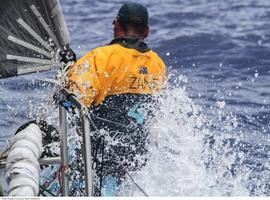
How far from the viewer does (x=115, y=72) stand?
6.10 m

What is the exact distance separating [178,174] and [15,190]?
2915mm

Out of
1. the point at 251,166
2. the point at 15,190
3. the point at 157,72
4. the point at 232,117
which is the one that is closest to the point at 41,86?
the point at 232,117

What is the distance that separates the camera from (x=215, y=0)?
1695 centimetres

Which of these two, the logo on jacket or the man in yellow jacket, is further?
the logo on jacket

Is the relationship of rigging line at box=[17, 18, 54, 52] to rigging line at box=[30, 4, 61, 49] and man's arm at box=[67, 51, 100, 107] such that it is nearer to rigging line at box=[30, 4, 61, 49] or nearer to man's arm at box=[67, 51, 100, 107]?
rigging line at box=[30, 4, 61, 49]

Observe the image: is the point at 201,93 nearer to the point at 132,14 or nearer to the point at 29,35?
the point at 132,14

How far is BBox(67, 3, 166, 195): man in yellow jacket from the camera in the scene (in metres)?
6.07

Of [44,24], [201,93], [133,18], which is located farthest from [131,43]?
[201,93]

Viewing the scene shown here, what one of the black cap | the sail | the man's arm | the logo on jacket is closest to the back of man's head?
the black cap

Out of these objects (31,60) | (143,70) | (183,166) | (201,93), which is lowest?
(201,93)

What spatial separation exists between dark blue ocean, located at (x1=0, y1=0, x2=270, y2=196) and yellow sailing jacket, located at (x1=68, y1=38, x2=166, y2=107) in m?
0.29

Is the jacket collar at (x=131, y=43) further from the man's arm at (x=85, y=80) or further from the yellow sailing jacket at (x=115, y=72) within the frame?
the man's arm at (x=85, y=80)

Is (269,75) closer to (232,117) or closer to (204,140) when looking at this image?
(232,117)

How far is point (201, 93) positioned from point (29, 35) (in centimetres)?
482
